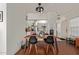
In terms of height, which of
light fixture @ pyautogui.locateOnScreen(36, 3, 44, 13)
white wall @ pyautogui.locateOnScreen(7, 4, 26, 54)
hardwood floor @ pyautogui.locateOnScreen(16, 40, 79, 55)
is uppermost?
light fixture @ pyautogui.locateOnScreen(36, 3, 44, 13)

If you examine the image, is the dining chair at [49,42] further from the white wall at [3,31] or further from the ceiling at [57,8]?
the white wall at [3,31]

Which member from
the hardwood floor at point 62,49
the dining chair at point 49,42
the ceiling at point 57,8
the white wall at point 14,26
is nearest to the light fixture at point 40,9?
the ceiling at point 57,8

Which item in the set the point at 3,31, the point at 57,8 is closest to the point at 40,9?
the point at 57,8

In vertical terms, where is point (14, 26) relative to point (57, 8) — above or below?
below

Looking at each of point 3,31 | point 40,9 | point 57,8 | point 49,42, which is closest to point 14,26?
point 3,31

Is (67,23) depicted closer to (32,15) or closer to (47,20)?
(47,20)

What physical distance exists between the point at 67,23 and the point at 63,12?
0.96 feet

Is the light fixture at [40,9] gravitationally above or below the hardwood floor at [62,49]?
above

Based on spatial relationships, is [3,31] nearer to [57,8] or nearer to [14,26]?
[14,26]

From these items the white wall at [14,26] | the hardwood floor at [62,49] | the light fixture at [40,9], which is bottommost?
the hardwood floor at [62,49]

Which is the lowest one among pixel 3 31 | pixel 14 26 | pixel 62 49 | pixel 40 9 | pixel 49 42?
pixel 62 49

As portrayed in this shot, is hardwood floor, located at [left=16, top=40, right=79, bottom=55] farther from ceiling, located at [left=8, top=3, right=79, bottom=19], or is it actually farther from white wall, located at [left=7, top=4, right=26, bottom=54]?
ceiling, located at [left=8, top=3, right=79, bottom=19]

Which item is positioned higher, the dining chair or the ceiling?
the ceiling

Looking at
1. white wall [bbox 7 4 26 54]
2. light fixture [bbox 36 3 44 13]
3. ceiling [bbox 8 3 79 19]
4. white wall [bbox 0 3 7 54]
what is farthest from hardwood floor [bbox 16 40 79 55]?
light fixture [bbox 36 3 44 13]
